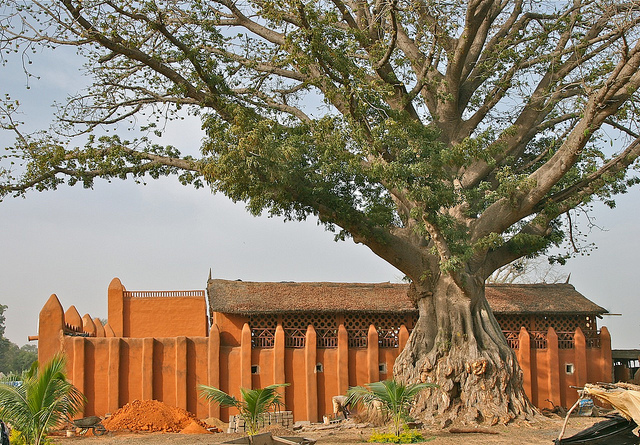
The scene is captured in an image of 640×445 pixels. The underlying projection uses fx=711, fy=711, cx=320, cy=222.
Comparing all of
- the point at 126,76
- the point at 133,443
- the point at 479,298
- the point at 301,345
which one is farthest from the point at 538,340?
the point at 126,76

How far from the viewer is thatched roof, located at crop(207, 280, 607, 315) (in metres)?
19.5

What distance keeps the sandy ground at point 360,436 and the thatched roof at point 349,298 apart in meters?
4.59

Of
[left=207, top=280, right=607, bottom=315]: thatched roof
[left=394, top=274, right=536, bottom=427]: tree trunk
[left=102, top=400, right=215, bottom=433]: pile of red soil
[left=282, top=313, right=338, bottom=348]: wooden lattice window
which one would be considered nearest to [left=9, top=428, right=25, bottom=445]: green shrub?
[left=102, top=400, right=215, bottom=433]: pile of red soil

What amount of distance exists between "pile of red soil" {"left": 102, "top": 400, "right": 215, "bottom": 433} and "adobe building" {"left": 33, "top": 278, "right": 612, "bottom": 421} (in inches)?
66.5

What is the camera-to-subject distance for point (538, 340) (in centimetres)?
2012

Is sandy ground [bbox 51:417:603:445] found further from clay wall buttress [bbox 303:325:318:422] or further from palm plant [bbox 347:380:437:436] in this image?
clay wall buttress [bbox 303:325:318:422]

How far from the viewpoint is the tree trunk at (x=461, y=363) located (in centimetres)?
1506

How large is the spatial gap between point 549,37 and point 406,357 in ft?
26.5

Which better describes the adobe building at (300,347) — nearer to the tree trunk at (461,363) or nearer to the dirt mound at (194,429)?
the dirt mound at (194,429)

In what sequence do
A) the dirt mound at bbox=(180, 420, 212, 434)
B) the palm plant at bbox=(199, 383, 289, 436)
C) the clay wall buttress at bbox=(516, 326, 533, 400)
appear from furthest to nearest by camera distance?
the clay wall buttress at bbox=(516, 326, 533, 400) < the dirt mound at bbox=(180, 420, 212, 434) < the palm plant at bbox=(199, 383, 289, 436)


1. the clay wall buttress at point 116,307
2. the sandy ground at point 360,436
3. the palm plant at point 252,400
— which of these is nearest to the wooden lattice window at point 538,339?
the sandy ground at point 360,436

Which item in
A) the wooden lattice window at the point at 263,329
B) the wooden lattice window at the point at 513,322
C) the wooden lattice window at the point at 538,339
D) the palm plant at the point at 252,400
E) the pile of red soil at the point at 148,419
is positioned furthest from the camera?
the wooden lattice window at the point at 513,322

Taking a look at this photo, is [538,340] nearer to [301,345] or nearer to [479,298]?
[479,298]

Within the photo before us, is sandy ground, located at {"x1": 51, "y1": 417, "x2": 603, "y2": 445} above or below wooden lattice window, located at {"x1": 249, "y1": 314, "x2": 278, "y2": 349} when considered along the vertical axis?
below
